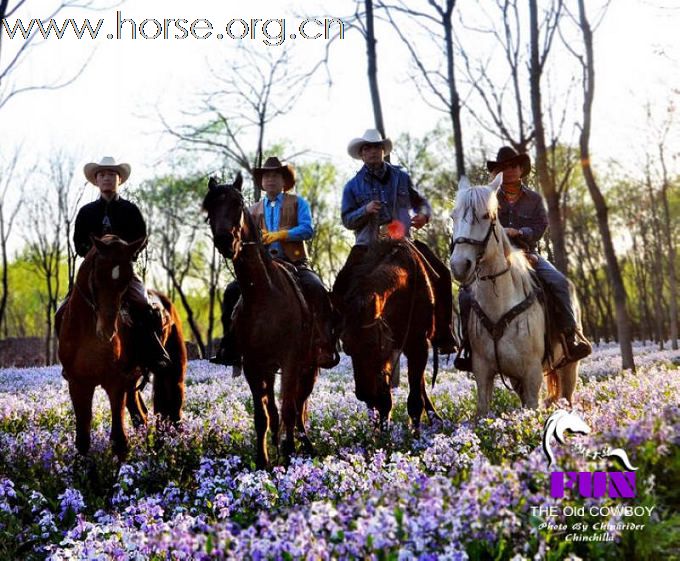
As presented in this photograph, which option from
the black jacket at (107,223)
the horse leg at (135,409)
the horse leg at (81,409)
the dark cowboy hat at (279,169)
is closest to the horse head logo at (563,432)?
the dark cowboy hat at (279,169)

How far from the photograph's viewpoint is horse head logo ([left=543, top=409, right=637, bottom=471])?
469cm

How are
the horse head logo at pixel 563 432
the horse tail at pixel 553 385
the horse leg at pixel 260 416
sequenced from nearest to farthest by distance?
the horse head logo at pixel 563 432, the horse leg at pixel 260 416, the horse tail at pixel 553 385

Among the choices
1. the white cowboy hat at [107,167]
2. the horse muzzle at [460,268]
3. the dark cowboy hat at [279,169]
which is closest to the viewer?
the horse muzzle at [460,268]

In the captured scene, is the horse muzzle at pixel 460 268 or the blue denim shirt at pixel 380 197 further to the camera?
the blue denim shirt at pixel 380 197

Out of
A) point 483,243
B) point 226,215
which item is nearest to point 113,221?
point 226,215

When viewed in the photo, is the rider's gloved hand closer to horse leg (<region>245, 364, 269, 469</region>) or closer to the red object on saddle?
the red object on saddle

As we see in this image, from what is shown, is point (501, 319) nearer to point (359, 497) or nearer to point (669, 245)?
point (359, 497)

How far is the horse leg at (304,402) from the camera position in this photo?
8555 millimetres

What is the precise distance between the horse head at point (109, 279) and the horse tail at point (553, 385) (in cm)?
607

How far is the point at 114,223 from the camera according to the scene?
959 centimetres

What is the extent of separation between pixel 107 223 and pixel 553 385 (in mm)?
6738

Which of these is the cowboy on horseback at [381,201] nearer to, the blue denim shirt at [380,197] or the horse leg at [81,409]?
the blue denim shirt at [380,197]

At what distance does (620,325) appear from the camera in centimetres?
1880

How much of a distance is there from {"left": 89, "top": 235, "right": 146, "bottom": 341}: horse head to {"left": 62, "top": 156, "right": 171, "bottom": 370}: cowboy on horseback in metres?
1.31
